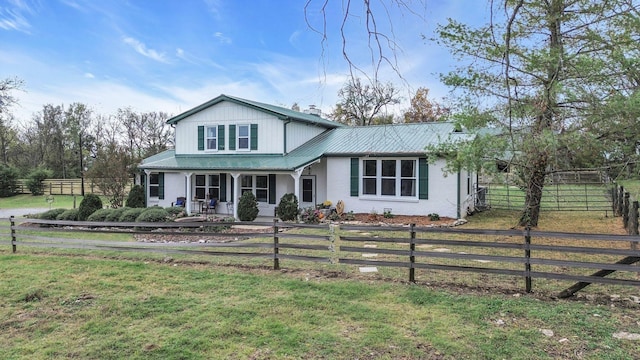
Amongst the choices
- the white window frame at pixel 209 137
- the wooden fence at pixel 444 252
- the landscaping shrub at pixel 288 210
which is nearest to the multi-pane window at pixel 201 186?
the white window frame at pixel 209 137

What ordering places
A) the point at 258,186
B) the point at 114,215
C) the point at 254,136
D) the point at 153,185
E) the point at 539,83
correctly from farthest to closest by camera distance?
the point at 153,185 < the point at 254,136 < the point at 258,186 < the point at 114,215 < the point at 539,83

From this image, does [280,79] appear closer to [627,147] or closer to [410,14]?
[410,14]

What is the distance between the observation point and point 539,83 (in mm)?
9695

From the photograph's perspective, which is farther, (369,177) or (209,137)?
(209,137)

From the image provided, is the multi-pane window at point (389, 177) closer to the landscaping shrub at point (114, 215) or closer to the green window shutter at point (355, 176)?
the green window shutter at point (355, 176)

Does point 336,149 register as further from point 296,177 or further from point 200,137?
point 200,137

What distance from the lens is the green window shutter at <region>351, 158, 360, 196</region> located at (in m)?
15.8

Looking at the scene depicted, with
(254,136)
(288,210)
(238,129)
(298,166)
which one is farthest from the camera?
(238,129)

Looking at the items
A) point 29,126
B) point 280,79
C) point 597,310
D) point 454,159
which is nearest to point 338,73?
point 280,79

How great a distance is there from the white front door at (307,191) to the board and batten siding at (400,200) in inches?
33.6

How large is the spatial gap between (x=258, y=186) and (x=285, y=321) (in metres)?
13.1

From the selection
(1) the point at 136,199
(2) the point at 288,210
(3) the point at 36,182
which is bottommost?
(2) the point at 288,210

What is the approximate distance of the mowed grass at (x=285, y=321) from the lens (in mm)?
3930

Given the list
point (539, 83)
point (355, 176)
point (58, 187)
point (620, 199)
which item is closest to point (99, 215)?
point (355, 176)
